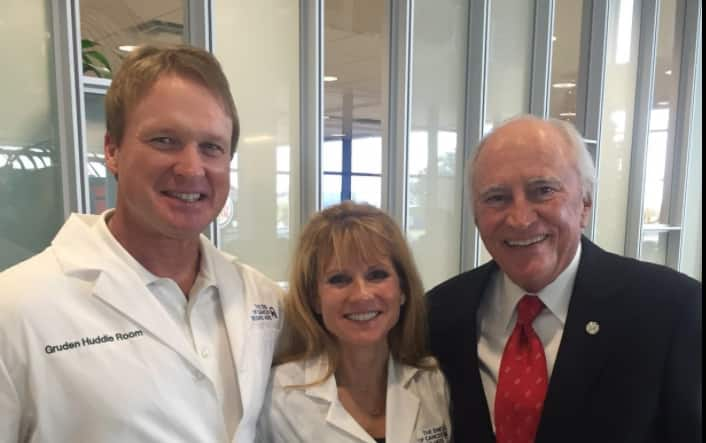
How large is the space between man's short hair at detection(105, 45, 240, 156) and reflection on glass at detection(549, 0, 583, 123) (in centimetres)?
492

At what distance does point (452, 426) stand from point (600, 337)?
0.58m

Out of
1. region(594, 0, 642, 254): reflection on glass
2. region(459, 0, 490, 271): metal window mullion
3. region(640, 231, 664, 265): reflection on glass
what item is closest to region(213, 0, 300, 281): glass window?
region(459, 0, 490, 271): metal window mullion

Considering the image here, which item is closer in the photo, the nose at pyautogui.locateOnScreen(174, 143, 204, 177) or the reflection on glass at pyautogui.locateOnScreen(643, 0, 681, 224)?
the nose at pyautogui.locateOnScreen(174, 143, 204, 177)

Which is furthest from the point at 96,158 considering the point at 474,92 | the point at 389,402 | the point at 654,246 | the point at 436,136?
the point at 654,246

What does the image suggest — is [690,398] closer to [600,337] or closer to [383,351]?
[600,337]

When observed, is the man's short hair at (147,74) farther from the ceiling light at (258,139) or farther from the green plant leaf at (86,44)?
the ceiling light at (258,139)

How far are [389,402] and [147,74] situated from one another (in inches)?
48.0

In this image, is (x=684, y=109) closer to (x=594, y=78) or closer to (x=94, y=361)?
(x=594, y=78)

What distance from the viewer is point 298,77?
3.73m

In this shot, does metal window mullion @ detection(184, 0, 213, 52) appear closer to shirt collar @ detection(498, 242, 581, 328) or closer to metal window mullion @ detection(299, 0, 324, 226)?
metal window mullion @ detection(299, 0, 324, 226)

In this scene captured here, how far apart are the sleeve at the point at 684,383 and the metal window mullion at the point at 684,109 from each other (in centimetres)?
609

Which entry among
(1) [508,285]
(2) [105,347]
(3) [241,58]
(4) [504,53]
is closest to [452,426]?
(1) [508,285]

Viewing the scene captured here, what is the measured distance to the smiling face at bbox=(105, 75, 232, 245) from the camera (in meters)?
1.39

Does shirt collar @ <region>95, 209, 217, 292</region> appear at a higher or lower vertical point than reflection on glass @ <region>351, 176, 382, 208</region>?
higher
